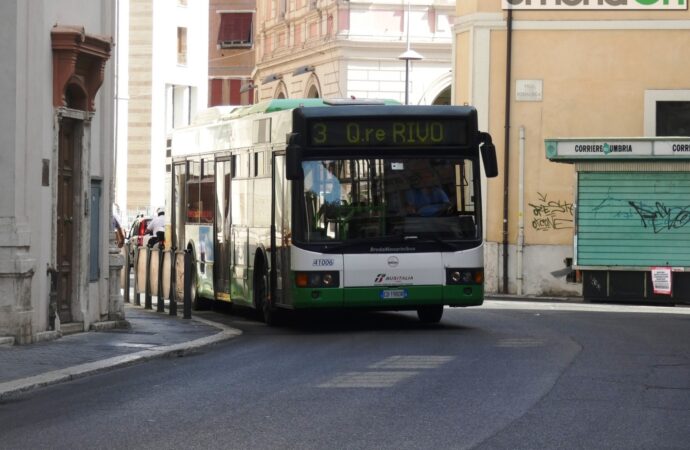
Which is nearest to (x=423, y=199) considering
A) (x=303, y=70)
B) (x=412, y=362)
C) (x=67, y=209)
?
(x=67, y=209)

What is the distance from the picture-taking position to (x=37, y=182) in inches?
778

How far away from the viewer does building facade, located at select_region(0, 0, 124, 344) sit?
19.2 meters

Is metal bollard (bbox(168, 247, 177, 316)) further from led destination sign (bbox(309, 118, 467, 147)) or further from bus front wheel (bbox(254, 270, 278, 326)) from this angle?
led destination sign (bbox(309, 118, 467, 147))

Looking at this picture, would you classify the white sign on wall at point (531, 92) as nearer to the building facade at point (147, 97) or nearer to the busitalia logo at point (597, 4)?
the busitalia logo at point (597, 4)

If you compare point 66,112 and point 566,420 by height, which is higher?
point 66,112

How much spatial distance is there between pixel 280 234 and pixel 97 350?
4.77m

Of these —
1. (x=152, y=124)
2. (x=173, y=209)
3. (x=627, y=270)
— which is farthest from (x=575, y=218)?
(x=152, y=124)

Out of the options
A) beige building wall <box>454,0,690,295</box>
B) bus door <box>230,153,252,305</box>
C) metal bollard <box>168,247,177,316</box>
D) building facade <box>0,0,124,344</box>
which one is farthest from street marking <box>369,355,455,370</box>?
beige building wall <box>454,0,690,295</box>

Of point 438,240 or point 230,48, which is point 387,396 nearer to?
point 438,240

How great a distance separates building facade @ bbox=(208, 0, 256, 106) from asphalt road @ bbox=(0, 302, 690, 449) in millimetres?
67988

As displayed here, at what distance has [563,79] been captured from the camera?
123ft

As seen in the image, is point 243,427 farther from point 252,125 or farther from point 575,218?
point 575,218

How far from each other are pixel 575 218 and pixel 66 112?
49.5ft

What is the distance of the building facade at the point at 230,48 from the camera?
8856 centimetres
